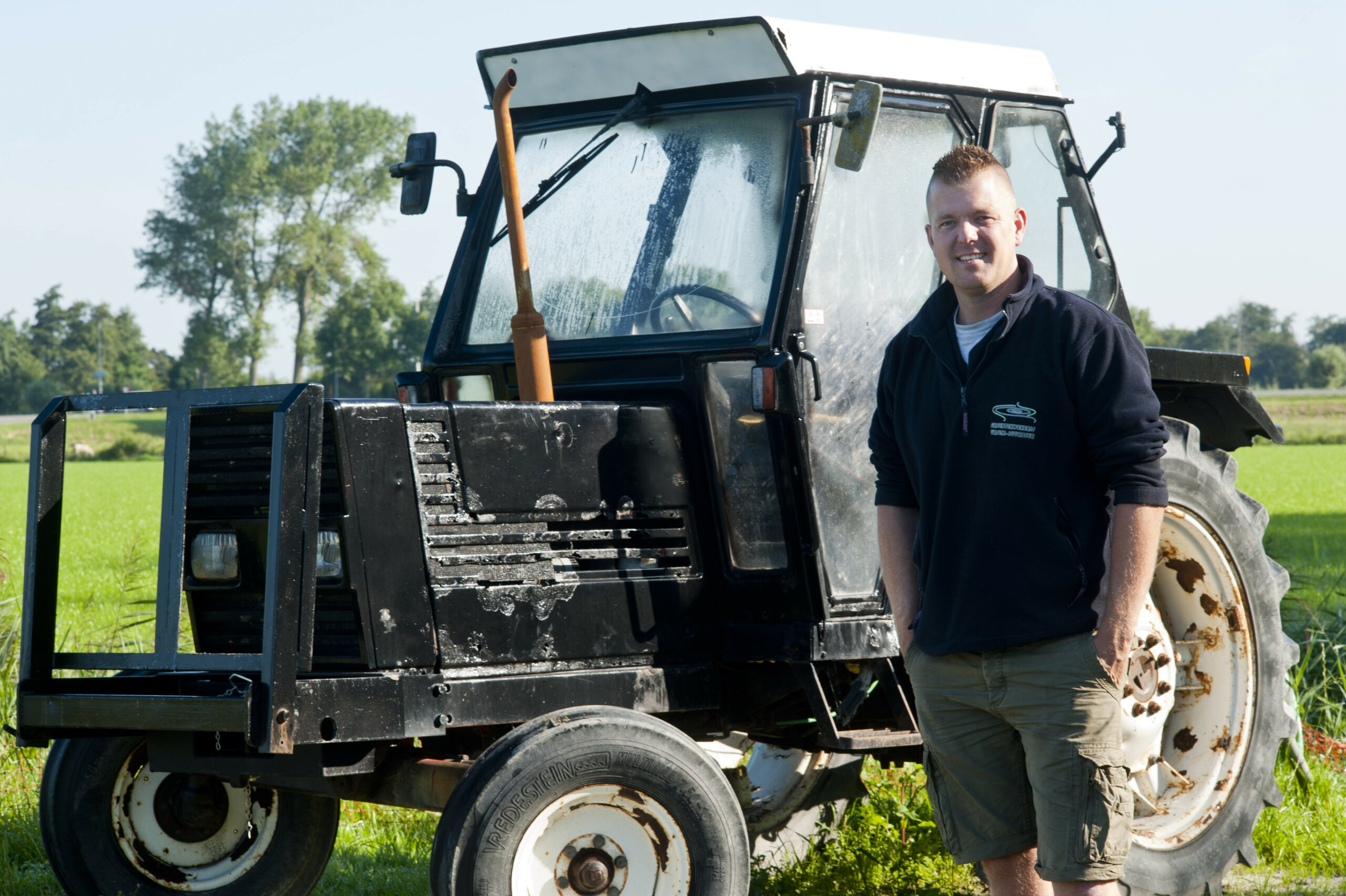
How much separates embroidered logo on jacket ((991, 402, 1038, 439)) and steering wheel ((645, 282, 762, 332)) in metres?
1.17

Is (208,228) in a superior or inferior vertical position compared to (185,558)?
superior

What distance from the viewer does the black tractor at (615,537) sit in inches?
126

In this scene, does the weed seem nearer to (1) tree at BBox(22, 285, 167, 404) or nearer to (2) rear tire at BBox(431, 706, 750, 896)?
(2) rear tire at BBox(431, 706, 750, 896)

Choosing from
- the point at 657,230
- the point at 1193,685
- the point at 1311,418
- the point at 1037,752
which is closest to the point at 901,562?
the point at 1037,752

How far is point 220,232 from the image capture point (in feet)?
253

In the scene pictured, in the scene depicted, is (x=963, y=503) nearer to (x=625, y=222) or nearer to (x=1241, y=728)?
(x=625, y=222)

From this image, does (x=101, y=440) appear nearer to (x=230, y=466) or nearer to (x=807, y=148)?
(x=230, y=466)

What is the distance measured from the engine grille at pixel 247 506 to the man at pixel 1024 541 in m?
1.40

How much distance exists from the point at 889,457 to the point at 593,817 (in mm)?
1138

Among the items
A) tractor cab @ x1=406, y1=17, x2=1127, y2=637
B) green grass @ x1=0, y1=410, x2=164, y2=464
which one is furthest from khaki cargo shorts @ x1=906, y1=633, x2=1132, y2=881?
green grass @ x1=0, y1=410, x2=164, y2=464

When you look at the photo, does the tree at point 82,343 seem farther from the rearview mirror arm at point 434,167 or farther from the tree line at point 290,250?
the rearview mirror arm at point 434,167

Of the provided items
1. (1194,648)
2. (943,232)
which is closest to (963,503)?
(943,232)

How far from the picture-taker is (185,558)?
3.42 m

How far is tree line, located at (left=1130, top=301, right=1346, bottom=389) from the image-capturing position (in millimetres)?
90625
